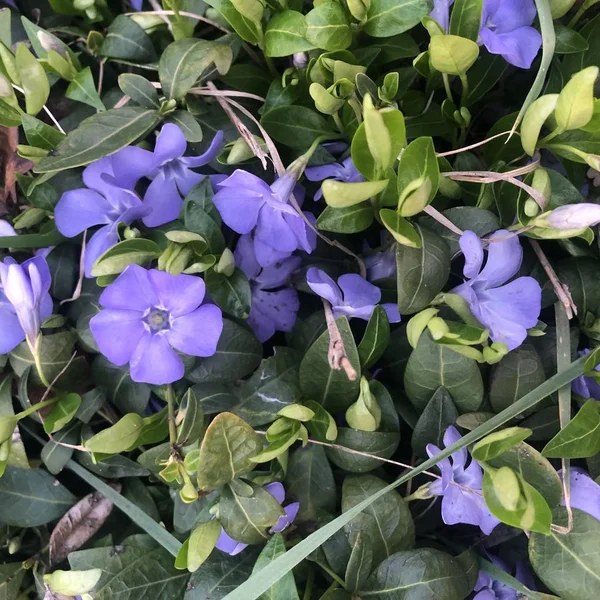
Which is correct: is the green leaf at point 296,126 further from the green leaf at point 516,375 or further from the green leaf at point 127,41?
the green leaf at point 516,375

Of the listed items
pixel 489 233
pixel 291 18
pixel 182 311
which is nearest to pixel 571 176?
pixel 489 233

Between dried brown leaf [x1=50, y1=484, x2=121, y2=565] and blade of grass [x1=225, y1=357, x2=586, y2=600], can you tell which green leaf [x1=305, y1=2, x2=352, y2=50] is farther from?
dried brown leaf [x1=50, y1=484, x2=121, y2=565]

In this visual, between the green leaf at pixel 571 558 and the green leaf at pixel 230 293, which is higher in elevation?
the green leaf at pixel 230 293

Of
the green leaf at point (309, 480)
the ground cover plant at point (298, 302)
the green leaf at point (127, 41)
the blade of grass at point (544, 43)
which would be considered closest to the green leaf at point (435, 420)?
the ground cover plant at point (298, 302)

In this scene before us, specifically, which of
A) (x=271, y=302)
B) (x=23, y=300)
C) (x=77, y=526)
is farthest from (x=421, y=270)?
(x=77, y=526)

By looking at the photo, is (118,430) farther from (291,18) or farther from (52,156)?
(291,18)

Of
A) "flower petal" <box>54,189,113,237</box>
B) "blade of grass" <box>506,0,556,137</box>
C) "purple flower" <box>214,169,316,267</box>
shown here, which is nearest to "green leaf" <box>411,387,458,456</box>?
"purple flower" <box>214,169,316,267</box>

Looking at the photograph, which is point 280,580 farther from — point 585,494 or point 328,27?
point 328,27
